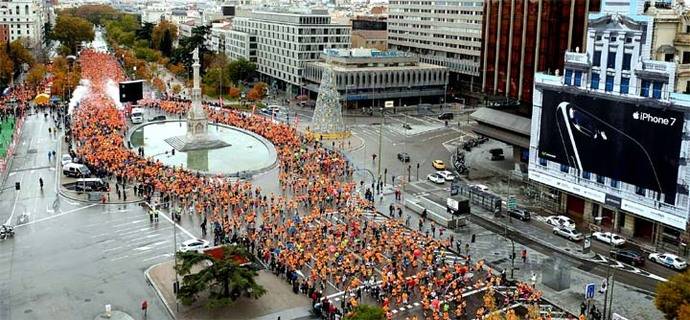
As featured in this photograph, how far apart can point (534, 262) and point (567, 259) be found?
2608 mm

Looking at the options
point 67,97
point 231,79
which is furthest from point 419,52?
point 67,97

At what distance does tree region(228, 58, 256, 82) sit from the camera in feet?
452

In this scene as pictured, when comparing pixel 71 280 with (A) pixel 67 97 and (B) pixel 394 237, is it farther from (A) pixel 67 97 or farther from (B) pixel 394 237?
(A) pixel 67 97

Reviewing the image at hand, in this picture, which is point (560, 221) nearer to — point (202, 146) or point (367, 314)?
point (367, 314)

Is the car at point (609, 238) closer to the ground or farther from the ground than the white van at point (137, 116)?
closer to the ground

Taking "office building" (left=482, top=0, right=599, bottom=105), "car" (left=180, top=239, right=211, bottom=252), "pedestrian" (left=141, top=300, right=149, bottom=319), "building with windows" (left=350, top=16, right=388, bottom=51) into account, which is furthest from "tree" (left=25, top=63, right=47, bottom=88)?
"pedestrian" (left=141, top=300, right=149, bottom=319)

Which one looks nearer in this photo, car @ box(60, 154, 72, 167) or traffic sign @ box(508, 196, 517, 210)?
traffic sign @ box(508, 196, 517, 210)

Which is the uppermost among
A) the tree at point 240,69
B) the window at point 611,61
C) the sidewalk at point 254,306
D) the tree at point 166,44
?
the window at point 611,61

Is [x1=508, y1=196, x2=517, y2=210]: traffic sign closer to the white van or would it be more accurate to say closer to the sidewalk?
the sidewalk

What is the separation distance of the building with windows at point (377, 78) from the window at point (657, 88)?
64.7m

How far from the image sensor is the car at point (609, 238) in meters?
52.9

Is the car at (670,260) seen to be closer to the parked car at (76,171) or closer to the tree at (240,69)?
the parked car at (76,171)

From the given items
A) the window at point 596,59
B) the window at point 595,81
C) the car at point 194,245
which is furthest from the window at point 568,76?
A: the car at point 194,245

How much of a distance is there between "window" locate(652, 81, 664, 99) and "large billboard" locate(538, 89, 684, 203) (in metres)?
0.93
